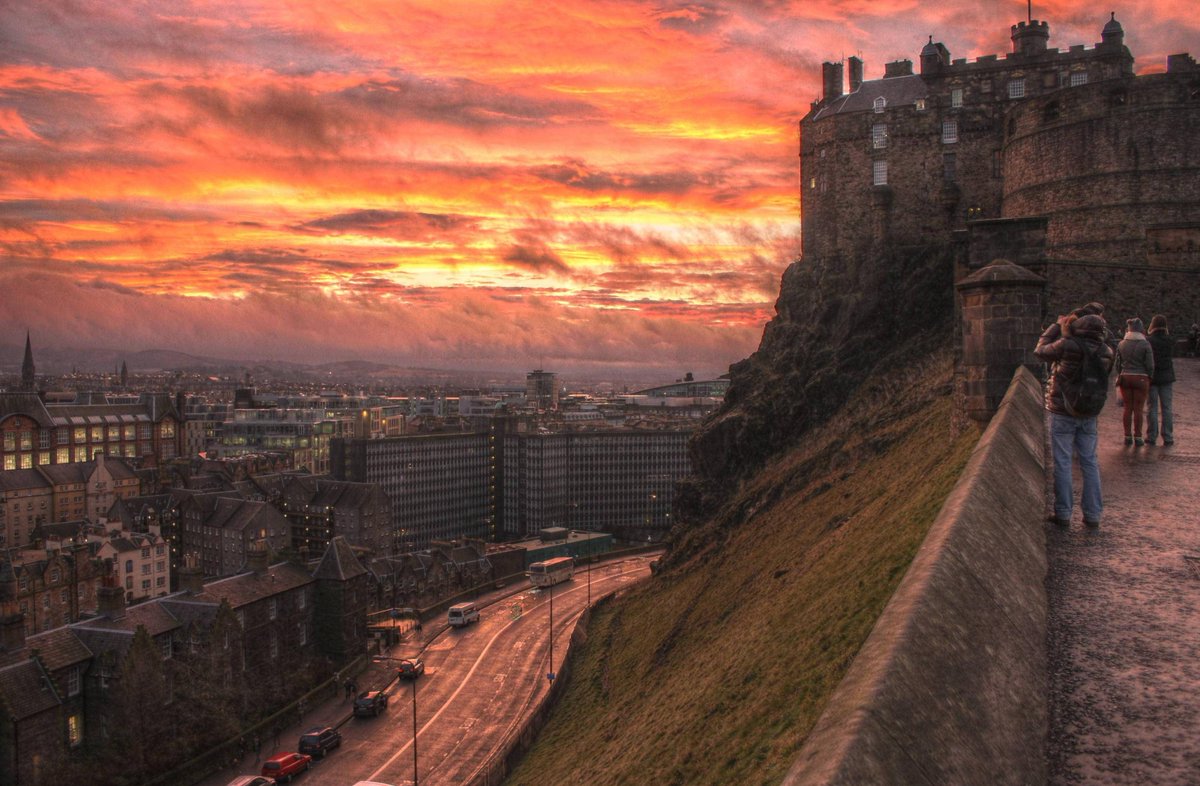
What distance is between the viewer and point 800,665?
517 inches

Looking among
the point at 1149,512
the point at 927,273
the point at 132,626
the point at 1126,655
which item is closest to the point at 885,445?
the point at 927,273

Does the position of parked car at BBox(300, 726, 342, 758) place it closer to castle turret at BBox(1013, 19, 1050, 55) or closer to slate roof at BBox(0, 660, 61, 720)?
slate roof at BBox(0, 660, 61, 720)

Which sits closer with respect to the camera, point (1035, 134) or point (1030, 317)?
point (1030, 317)

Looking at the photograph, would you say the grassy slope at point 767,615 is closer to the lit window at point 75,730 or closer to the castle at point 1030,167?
the castle at point 1030,167

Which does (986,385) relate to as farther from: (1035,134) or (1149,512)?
(1035,134)

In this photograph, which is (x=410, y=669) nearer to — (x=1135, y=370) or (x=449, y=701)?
(x=449, y=701)

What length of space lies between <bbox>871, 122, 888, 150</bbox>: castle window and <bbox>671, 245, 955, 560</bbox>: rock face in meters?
6.40

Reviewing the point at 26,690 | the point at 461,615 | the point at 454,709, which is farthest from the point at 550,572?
the point at 26,690

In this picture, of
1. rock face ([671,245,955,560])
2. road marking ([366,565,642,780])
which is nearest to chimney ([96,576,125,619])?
road marking ([366,565,642,780])

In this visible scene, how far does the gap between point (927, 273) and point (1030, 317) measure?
28.6 m

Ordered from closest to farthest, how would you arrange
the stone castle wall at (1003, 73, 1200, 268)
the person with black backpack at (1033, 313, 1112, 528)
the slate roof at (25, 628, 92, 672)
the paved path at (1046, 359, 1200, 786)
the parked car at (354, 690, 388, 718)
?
the paved path at (1046, 359, 1200, 786), the person with black backpack at (1033, 313, 1112, 528), the stone castle wall at (1003, 73, 1200, 268), the slate roof at (25, 628, 92, 672), the parked car at (354, 690, 388, 718)

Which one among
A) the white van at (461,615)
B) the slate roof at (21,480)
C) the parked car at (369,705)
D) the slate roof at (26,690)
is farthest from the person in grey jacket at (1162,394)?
the slate roof at (21,480)

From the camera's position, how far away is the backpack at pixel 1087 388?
988 cm

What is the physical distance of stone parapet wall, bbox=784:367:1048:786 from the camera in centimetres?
357
